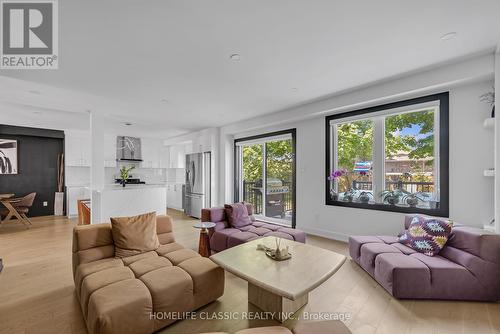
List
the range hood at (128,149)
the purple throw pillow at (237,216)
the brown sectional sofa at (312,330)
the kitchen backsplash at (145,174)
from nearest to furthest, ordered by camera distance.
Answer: the brown sectional sofa at (312,330)
the purple throw pillow at (237,216)
the range hood at (128,149)
the kitchen backsplash at (145,174)

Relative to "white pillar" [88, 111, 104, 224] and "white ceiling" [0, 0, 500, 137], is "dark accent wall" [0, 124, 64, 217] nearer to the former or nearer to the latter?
"white ceiling" [0, 0, 500, 137]

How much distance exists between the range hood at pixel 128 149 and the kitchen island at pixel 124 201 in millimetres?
2763

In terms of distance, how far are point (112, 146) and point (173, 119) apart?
3.00 m

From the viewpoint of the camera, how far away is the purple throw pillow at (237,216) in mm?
3762

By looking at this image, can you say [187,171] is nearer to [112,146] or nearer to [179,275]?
[112,146]

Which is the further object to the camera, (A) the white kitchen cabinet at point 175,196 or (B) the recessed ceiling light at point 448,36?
(A) the white kitchen cabinet at point 175,196

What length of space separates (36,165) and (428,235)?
348 inches

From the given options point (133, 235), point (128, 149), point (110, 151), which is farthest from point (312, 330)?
point (128, 149)

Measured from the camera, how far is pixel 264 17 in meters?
1.86

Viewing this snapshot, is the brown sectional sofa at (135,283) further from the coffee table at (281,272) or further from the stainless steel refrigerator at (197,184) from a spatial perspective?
the stainless steel refrigerator at (197,184)

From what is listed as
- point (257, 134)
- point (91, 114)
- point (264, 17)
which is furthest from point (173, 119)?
point (264, 17)

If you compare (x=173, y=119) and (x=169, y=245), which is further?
(x=173, y=119)

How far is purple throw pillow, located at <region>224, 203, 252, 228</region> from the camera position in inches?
148

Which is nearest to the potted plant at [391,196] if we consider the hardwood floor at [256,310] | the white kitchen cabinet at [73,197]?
the hardwood floor at [256,310]
